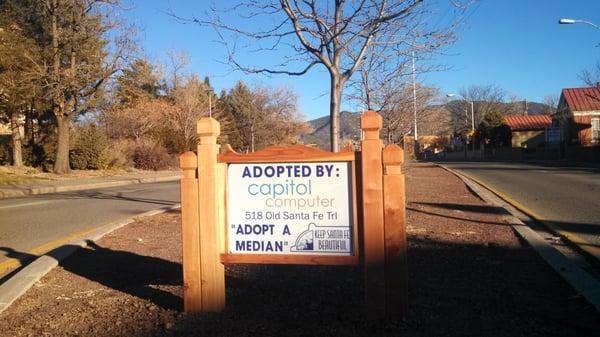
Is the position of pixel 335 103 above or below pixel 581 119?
below

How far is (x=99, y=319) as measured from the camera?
13.5ft

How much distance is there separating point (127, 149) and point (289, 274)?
29945mm

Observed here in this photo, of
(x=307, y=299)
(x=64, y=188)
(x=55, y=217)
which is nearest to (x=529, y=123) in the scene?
(x=64, y=188)

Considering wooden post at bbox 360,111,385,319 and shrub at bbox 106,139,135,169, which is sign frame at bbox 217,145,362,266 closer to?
wooden post at bbox 360,111,385,319

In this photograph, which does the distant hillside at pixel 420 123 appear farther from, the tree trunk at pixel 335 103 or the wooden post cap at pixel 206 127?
the wooden post cap at pixel 206 127

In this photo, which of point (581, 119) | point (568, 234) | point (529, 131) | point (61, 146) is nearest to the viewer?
point (568, 234)

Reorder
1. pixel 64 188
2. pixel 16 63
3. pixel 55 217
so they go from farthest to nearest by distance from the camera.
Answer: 1. pixel 16 63
2. pixel 64 188
3. pixel 55 217

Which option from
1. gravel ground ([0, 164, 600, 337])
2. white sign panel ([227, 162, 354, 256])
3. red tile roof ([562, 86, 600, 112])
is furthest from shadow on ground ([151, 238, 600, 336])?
red tile roof ([562, 86, 600, 112])

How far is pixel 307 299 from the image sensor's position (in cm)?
443

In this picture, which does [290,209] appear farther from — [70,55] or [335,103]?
[70,55]

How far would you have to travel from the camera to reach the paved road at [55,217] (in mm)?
7906

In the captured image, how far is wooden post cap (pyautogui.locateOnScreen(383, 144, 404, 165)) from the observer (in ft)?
12.4

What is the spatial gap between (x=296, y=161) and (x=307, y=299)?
1.19m

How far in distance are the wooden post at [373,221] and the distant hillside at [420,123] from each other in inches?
184
